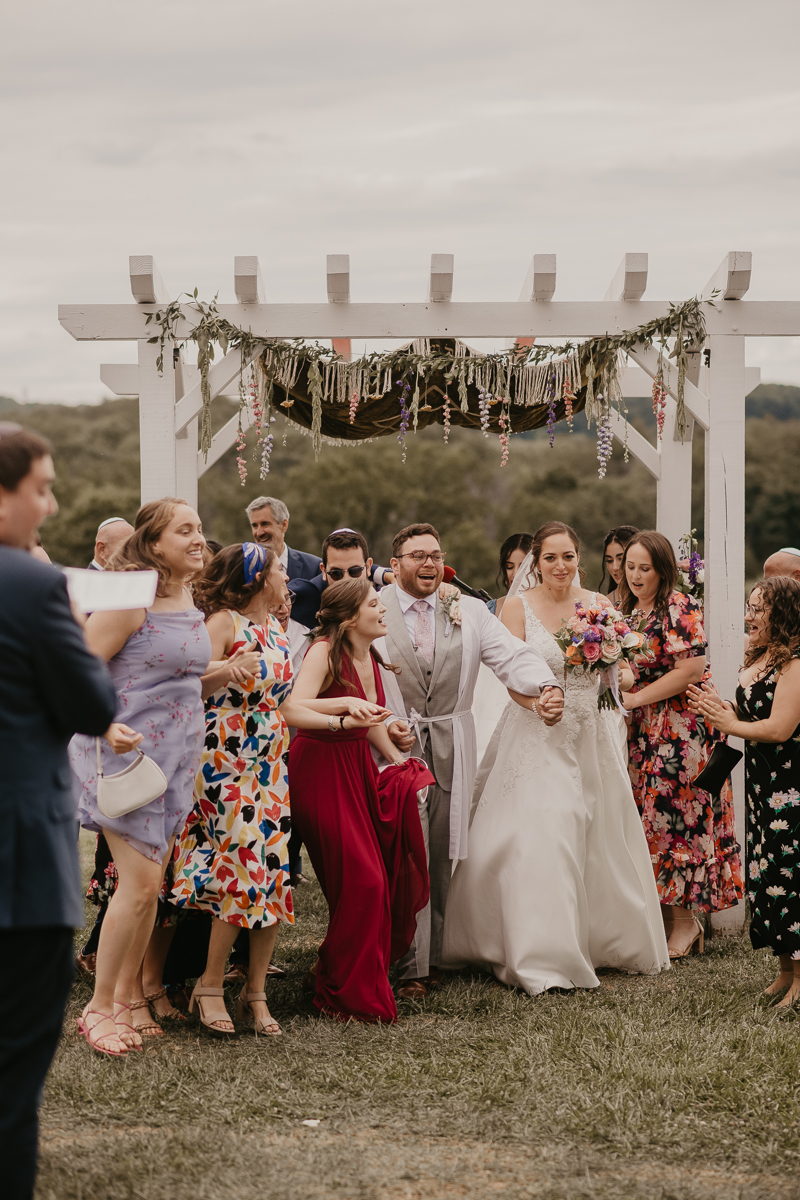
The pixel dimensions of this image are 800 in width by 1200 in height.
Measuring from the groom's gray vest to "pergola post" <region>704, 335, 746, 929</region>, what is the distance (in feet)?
6.17

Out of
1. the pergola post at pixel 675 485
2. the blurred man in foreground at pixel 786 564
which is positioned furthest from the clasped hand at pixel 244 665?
the pergola post at pixel 675 485

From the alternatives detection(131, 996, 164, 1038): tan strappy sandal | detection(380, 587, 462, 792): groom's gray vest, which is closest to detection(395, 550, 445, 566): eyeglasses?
detection(380, 587, 462, 792): groom's gray vest

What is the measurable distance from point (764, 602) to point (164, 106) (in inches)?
486

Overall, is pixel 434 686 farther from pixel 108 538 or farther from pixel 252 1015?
pixel 108 538

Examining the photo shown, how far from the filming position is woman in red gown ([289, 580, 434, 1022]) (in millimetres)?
4496

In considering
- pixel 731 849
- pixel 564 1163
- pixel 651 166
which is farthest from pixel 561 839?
pixel 651 166

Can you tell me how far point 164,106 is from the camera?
13.9 m

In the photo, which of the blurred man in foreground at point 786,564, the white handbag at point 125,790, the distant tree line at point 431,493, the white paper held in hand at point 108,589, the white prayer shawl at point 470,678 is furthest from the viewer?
the distant tree line at point 431,493

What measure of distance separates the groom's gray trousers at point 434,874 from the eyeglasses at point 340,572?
1111 millimetres

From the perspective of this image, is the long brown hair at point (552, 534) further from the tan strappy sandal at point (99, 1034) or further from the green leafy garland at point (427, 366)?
the tan strappy sandal at point (99, 1034)

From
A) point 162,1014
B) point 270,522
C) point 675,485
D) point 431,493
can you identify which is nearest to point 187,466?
point 270,522

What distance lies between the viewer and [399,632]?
204 inches

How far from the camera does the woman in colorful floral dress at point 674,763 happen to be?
222 inches

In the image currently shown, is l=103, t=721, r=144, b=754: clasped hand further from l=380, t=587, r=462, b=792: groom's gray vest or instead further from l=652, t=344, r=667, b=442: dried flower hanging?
l=652, t=344, r=667, b=442: dried flower hanging
